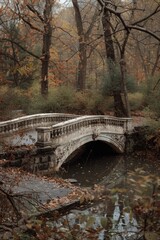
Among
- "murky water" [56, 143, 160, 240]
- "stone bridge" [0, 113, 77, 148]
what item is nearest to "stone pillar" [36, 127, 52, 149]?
"stone bridge" [0, 113, 77, 148]

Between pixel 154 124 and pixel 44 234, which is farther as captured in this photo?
pixel 154 124

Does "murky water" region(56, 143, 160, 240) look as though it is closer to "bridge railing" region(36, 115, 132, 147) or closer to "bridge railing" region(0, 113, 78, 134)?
"bridge railing" region(36, 115, 132, 147)

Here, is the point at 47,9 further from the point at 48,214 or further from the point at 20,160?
the point at 48,214

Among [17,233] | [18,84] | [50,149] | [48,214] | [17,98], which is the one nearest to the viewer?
[17,233]

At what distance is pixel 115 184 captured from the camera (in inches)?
526

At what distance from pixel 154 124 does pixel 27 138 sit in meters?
6.35

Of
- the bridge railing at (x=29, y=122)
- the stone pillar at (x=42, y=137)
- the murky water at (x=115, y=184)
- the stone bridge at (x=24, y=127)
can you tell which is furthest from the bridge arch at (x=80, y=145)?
the bridge railing at (x=29, y=122)

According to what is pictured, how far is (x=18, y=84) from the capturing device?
24.1 metres

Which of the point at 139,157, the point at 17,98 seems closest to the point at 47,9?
the point at 17,98

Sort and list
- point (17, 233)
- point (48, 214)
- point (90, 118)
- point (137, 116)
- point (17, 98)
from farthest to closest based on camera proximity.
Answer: point (137, 116), point (17, 98), point (90, 118), point (48, 214), point (17, 233)

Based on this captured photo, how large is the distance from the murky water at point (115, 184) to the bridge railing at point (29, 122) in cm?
238

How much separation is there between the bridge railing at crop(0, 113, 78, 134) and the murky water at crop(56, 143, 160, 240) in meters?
2.38

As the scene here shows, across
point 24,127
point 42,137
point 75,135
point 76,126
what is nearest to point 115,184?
point 75,135

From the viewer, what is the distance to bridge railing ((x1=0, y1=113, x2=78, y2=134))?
46.7 ft
